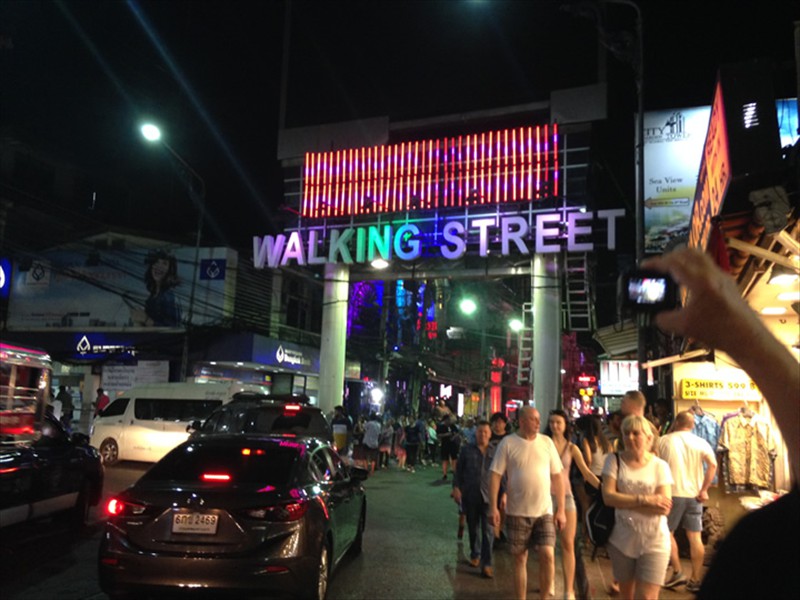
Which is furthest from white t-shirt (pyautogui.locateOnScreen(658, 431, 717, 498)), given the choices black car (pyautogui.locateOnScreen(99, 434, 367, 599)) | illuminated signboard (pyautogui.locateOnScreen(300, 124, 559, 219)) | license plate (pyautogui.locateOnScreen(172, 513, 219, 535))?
illuminated signboard (pyautogui.locateOnScreen(300, 124, 559, 219))

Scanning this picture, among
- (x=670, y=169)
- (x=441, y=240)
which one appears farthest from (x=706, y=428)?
(x=441, y=240)

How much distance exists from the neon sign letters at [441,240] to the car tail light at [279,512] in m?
13.4

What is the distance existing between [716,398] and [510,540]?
6.11m

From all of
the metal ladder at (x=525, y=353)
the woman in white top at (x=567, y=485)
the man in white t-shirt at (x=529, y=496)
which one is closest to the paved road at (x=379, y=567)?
the woman in white top at (x=567, y=485)

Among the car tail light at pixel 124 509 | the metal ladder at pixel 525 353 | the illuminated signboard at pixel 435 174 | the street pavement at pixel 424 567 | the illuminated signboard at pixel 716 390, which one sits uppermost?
the illuminated signboard at pixel 435 174

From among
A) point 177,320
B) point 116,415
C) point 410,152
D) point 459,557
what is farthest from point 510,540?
point 177,320

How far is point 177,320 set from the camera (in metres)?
25.2

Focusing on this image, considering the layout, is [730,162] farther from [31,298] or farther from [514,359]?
[514,359]

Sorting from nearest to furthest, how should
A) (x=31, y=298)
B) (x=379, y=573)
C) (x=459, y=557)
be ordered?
(x=379, y=573), (x=459, y=557), (x=31, y=298)

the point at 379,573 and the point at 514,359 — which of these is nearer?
the point at 379,573

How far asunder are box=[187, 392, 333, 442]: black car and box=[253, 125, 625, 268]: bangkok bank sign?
7929 mm

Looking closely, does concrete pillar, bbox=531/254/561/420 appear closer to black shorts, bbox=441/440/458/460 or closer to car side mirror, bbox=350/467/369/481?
black shorts, bbox=441/440/458/460

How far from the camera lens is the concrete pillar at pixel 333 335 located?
20.0 m

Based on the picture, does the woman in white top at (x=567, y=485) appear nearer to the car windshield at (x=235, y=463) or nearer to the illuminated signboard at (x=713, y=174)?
the illuminated signboard at (x=713, y=174)
